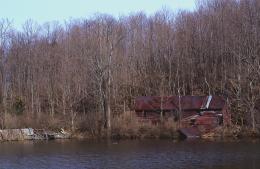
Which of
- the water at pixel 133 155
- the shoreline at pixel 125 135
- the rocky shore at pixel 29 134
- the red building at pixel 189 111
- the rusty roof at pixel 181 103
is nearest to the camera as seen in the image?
the water at pixel 133 155

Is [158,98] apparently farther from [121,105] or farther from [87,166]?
[87,166]

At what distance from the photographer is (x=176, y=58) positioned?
8394 centimetres

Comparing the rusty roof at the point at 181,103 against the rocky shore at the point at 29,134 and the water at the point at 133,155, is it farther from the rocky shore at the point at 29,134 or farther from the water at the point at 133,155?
the rocky shore at the point at 29,134

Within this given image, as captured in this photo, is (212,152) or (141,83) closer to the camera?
(212,152)

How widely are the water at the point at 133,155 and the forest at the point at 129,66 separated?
10.6 metres

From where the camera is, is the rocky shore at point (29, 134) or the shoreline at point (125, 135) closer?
the shoreline at point (125, 135)

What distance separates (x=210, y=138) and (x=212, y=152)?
46.0 feet

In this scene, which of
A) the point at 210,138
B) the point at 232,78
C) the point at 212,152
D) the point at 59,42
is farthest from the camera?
the point at 59,42

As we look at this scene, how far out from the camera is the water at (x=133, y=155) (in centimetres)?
3753

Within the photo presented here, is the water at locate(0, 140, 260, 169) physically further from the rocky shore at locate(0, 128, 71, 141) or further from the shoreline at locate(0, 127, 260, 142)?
the rocky shore at locate(0, 128, 71, 141)

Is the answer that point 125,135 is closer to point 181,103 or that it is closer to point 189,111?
point 181,103

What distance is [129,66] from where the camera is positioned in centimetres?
8475

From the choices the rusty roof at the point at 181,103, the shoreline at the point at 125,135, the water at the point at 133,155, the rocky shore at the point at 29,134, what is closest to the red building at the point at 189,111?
the rusty roof at the point at 181,103

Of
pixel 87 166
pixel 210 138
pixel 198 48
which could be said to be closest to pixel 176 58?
pixel 198 48
